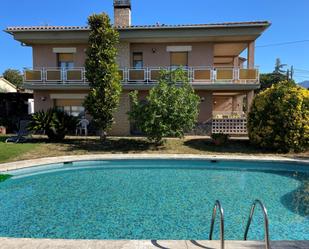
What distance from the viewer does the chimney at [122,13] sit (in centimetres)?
2191

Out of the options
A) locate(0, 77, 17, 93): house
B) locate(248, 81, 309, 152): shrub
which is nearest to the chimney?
locate(248, 81, 309, 152): shrub

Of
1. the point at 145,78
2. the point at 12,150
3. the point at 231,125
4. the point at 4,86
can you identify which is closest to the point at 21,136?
the point at 12,150

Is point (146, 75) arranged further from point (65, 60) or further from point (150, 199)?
point (150, 199)

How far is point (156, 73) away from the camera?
2016 centimetres

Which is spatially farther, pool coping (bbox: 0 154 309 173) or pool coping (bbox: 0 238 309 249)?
pool coping (bbox: 0 154 309 173)

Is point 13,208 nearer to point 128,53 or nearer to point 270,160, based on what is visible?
point 270,160

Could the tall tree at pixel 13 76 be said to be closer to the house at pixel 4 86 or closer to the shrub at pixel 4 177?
the house at pixel 4 86

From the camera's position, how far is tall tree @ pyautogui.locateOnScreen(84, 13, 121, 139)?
646 inches

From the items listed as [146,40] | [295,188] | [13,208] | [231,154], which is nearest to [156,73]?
[146,40]

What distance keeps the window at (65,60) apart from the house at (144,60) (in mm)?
73

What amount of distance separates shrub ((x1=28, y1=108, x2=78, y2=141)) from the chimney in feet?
28.6

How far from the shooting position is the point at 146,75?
2011cm

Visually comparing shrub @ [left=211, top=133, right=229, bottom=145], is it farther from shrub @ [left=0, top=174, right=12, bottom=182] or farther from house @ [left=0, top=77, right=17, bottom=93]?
house @ [left=0, top=77, right=17, bottom=93]

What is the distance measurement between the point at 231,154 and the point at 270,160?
2.20 meters
